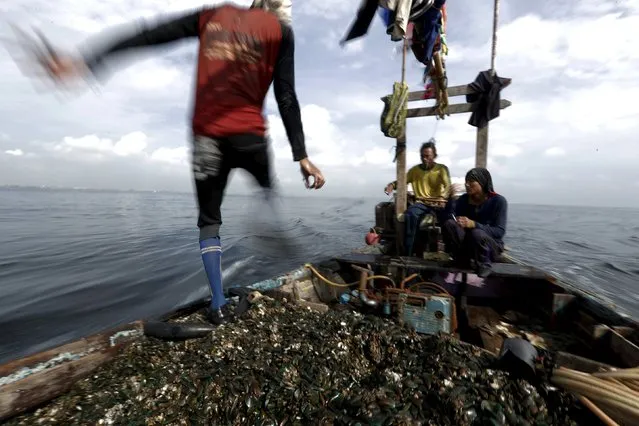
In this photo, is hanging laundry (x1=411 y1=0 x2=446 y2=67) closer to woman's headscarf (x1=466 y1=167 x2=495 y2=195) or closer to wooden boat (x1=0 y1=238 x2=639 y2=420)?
woman's headscarf (x1=466 y1=167 x2=495 y2=195)

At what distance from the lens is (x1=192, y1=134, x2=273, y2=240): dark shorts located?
7.75 feet

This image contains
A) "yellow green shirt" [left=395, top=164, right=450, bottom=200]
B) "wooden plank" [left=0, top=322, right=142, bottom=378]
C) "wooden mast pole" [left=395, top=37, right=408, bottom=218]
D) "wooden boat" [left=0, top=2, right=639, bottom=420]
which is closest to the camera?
"wooden plank" [left=0, top=322, right=142, bottom=378]

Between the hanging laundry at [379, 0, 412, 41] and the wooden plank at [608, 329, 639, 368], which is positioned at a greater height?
the hanging laundry at [379, 0, 412, 41]

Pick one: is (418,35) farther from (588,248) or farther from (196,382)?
(588,248)

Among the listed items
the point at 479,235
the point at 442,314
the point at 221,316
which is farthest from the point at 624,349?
the point at 221,316

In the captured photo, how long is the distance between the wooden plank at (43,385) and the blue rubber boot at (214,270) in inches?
33.5

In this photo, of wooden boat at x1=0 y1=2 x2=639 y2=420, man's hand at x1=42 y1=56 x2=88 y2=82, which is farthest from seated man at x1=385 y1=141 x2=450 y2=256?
man's hand at x1=42 y1=56 x2=88 y2=82

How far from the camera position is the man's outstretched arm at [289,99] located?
2500 millimetres

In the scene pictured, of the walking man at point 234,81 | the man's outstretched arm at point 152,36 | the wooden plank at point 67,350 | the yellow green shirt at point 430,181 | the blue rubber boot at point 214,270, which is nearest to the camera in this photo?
the wooden plank at point 67,350

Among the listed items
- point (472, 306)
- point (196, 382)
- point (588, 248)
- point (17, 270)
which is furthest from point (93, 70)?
point (588, 248)

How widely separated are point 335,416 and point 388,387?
0.43m

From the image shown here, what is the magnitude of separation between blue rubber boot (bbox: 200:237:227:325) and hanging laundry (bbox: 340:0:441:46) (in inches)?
141

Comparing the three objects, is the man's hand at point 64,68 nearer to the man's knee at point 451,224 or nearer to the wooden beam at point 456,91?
the man's knee at point 451,224

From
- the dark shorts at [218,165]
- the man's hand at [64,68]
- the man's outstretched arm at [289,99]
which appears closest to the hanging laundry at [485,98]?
the man's outstretched arm at [289,99]
